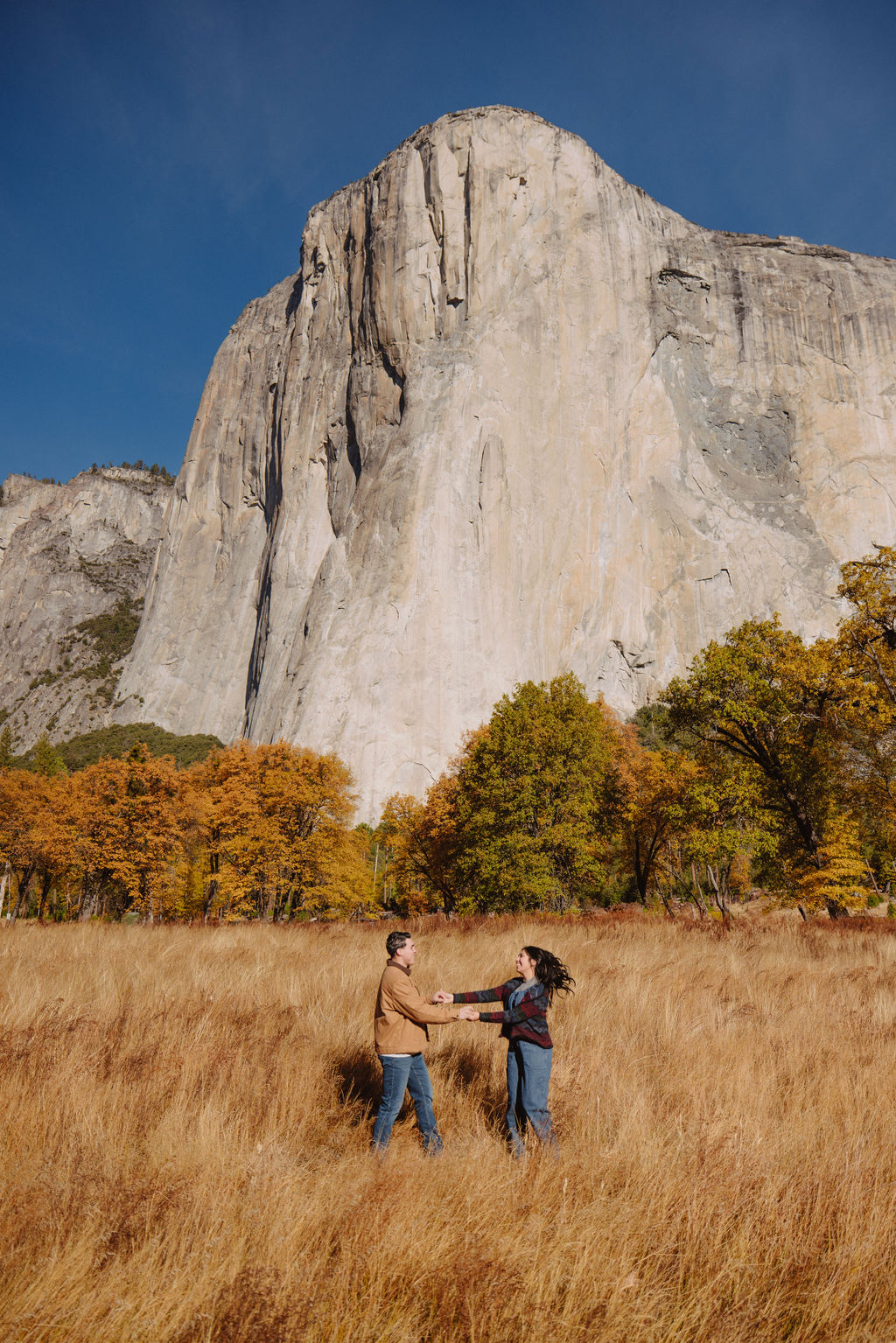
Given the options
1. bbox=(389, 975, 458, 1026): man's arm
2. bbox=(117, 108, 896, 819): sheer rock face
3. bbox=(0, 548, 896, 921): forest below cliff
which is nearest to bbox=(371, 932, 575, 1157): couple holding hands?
bbox=(389, 975, 458, 1026): man's arm

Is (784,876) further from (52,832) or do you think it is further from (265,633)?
(265,633)

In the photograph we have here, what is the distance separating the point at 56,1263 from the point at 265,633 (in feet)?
244

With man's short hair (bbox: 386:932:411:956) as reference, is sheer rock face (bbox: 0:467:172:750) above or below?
above

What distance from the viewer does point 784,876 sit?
20688 millimetres

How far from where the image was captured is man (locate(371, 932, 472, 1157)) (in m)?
4.21

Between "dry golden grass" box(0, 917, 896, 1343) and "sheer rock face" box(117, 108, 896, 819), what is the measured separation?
5168 cm

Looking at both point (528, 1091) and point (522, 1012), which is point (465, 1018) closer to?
point (522, 1012)

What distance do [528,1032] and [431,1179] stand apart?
1067 mm

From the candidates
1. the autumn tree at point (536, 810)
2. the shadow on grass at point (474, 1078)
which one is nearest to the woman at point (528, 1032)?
the shadow on grass at point (474, 1078)

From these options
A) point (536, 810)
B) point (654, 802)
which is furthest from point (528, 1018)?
point (654, 802)

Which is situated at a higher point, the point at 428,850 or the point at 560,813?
the point at 560,813

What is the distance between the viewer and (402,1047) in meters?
4.30

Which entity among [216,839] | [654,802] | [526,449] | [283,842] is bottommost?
[283,842]

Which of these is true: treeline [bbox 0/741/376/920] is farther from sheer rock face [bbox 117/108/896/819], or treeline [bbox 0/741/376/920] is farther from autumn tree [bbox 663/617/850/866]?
sheer rock face [bbox 117/108/896/819]
